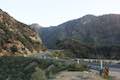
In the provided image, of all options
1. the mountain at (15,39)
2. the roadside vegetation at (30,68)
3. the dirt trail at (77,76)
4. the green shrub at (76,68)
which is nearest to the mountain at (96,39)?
the mountain at (15,39)

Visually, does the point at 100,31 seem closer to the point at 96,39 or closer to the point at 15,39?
the point at 96,39

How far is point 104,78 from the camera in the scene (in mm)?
32438

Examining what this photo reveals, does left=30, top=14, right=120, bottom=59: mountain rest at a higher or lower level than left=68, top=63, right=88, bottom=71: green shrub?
higher

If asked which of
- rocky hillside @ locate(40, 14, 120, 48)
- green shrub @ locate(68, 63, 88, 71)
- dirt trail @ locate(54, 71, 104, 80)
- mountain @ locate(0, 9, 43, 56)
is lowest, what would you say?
dirt trail @ locate(54, 71, 104, 80)

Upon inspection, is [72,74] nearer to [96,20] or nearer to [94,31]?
[94,31]

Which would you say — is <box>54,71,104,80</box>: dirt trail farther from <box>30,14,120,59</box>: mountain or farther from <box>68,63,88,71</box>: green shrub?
<box>30,14,120,59</box>: mountain

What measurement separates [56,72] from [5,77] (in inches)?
321

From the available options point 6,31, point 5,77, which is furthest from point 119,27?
point 5,77

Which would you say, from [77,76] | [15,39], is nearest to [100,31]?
[15,39]

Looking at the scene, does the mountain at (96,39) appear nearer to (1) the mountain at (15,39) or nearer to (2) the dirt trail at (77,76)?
(1) the mountain at (15,39)

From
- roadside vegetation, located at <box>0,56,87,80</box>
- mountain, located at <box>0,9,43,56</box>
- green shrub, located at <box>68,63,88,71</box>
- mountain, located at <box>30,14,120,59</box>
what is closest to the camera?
roadside vegetation, located at <box>0,56,87,80</box>

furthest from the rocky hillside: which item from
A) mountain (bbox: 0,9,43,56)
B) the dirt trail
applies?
the dirt trail

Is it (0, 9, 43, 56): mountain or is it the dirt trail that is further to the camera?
(0, 9, 43, 56): mountain

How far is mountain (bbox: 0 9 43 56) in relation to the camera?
74.9 m
